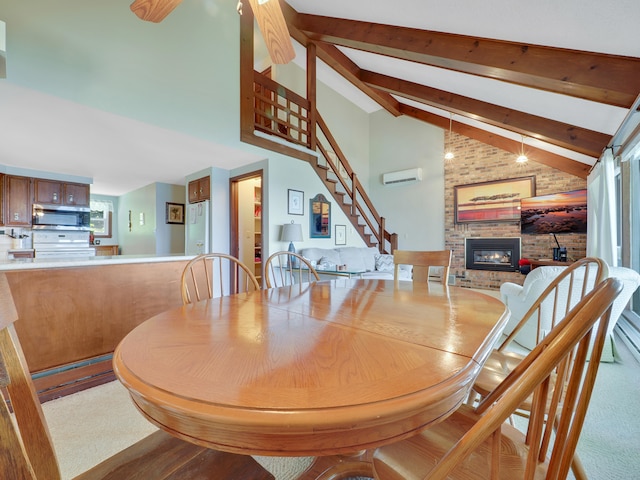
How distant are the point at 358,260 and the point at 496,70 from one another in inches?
133

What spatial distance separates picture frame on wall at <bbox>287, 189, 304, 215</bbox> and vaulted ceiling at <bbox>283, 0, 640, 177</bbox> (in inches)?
88.5

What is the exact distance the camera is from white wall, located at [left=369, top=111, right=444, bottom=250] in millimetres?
6340

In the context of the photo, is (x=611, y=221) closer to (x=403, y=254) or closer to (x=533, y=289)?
(x=533, y=289)

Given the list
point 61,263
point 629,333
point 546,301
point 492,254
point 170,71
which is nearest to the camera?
point 61,263

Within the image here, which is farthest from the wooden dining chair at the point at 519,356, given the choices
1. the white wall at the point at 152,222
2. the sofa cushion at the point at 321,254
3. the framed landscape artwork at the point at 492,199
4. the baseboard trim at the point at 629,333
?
the white wall at the point at 152,222

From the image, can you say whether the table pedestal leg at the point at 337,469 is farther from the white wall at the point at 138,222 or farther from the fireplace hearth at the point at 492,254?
the white wall at the point at 138,222

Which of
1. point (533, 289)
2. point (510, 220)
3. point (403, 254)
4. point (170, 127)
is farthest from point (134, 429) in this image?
point (510, 220)

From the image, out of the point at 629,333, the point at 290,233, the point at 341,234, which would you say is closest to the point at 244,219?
Answer: the point at 290,233

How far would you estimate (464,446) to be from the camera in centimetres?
47

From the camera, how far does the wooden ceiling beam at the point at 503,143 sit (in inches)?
187

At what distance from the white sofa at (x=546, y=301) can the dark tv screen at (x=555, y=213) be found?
2.93 metres

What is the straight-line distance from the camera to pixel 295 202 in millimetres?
4734

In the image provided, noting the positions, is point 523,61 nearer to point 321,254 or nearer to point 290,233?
point 290,233

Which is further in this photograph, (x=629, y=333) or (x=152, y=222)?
(x=152, y=222)
